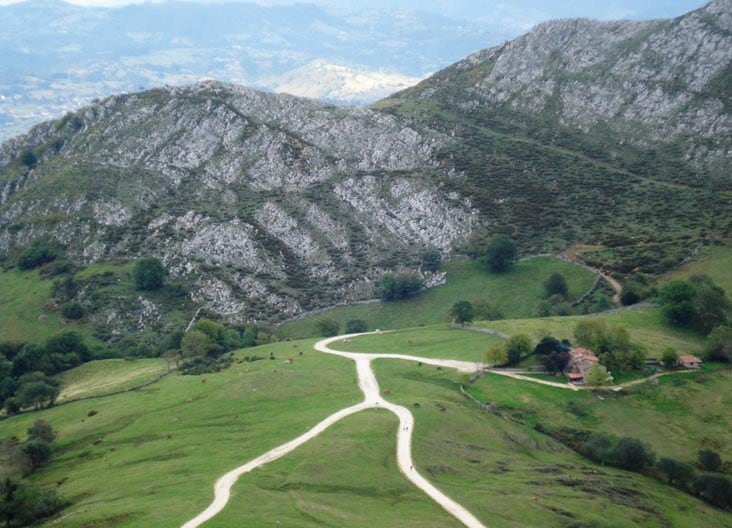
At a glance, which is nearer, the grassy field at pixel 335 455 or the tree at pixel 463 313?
the grassy field at pixel 335 455

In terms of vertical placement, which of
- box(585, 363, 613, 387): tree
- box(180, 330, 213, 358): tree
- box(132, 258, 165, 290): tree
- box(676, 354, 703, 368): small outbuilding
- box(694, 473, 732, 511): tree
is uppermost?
box(132, 258, 165, 290): tree

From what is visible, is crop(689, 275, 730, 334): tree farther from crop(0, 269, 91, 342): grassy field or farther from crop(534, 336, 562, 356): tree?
crop(0, 269, 91, 342): grassy field

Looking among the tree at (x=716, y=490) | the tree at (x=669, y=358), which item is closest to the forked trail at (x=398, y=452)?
the tree at (x=669, y=358)

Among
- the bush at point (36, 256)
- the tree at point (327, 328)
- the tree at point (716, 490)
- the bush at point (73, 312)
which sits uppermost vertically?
the bush at point (36, 256)

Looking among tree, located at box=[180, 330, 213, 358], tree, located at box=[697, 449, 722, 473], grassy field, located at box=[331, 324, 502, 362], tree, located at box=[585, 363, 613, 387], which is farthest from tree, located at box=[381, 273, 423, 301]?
tree, located at box=[697, 449, 722, 473]

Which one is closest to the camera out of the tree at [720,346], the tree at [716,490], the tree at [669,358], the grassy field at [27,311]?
the tree at [716,490]

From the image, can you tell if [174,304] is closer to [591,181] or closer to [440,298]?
[440,298]

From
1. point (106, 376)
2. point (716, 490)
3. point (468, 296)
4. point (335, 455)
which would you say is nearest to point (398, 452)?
point (335, 455)

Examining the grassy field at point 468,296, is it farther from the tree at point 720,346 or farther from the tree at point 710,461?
the tree at point 710,461
